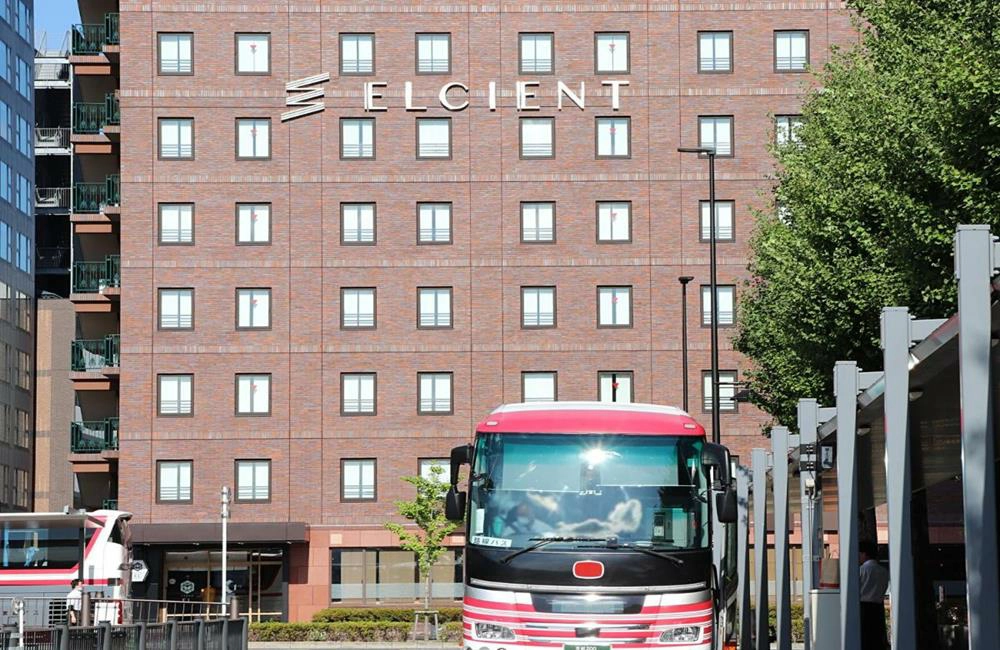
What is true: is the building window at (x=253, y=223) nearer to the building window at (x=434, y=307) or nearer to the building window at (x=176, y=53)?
the building window at (x=176, y=53)

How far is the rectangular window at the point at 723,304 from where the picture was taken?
6875 centimetres

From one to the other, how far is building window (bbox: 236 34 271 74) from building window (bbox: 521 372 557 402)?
15.4 metres

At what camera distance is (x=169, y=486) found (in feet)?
224

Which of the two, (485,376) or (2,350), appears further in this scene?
(2,350)

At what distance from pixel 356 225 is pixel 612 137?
10.3 metres

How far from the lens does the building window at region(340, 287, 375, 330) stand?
69.0 m

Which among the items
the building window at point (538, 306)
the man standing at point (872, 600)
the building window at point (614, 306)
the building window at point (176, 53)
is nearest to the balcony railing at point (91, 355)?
the building window at point (176, 53)

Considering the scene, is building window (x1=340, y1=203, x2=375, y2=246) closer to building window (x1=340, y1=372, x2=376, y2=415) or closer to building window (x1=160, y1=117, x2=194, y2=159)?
building window (x1=340, y1=372, x2=376, y2=415)

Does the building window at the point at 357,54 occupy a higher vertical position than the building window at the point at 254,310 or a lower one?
higher

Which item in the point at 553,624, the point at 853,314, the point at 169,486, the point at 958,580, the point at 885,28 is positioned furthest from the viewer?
the point at 169,486

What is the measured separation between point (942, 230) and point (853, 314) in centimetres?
685

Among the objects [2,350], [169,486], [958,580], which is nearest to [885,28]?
[958,580]

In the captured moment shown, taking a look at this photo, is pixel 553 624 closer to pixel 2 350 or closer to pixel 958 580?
pixel 958 580

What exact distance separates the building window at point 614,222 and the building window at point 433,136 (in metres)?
6.32
